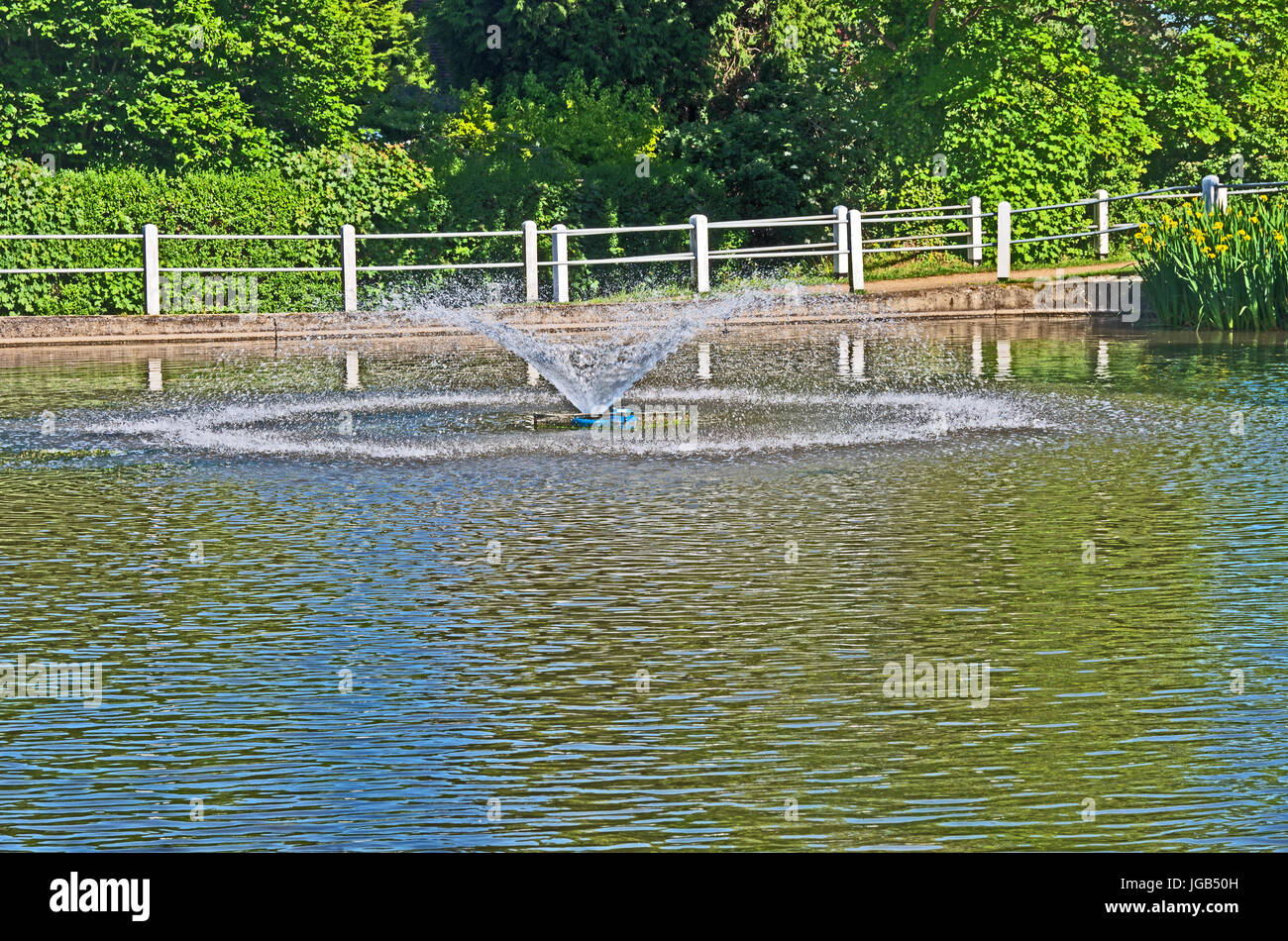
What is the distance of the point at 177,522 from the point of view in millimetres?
11898

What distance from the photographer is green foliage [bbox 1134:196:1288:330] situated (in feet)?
85.7

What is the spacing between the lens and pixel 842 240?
34719 millimetres

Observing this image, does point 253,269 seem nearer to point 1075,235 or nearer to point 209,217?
point 209,217

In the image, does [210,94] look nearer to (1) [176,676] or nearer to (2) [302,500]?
(2) [302,500]

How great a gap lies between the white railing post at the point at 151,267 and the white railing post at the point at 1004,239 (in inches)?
509

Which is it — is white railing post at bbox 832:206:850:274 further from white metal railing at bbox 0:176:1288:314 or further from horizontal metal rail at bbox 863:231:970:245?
horizontal metal rail at bbox 863:231:970:245

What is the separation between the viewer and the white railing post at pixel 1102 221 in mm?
37688

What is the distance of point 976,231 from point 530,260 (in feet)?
26.6

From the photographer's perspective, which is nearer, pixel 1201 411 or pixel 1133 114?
pixel 1201 411

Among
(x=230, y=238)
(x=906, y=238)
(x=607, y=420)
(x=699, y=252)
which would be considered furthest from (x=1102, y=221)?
(x=607, y=420)

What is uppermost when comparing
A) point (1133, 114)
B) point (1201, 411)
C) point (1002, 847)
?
point (1133, 114)

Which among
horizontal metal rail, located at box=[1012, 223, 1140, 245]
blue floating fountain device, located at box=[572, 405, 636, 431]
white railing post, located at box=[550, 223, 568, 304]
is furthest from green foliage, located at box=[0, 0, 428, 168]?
blue floating fountain device, located at box=[572, 405, 636, 431]

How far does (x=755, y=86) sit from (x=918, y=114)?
3071 mm

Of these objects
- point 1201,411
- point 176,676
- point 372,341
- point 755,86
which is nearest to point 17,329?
point 372,341
